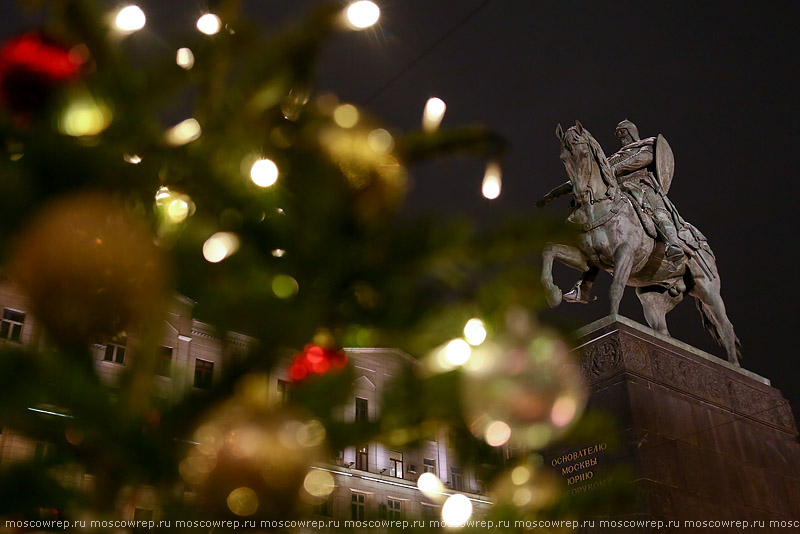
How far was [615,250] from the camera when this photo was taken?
1002 cm

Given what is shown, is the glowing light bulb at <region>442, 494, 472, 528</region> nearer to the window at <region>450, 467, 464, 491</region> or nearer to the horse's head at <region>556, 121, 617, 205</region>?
the horse's head at <region>556, 121, 617, 205</region>

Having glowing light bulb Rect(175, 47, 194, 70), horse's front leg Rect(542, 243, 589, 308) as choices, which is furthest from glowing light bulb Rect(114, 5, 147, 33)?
horse's front leg Rect(542, 243, 589, 308)

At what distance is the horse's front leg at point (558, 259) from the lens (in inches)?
373

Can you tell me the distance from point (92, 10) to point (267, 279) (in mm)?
821

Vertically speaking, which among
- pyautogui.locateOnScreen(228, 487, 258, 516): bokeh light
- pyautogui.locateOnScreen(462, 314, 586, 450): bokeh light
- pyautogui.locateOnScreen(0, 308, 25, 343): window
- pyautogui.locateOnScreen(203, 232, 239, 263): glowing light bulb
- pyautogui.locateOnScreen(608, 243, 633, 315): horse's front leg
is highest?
pyautogui.locateOnScreen(0, 308, 25, 343): window

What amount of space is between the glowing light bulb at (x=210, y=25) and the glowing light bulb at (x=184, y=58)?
0.09 meters

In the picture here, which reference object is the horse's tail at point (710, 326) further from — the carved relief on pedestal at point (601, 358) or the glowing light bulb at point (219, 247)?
the glowing light bulb at point (219, 247)

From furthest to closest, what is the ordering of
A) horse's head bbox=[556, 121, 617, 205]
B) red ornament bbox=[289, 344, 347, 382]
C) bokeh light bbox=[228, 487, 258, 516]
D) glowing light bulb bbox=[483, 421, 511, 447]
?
horse's head bbox=[556, 121, 617, 205]
glowing light bulb bbox=[483, 421, 511, 447]
red ornament bbox=[289, 344, 347, 382]
bokeh light bbox=[228, 487, 258, 516]

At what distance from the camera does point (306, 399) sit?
137cm

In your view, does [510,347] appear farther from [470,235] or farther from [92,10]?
[92,10]

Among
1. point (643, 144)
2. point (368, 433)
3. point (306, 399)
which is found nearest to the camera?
point (306, 399)

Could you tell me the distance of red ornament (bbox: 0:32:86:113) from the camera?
5.75 ft

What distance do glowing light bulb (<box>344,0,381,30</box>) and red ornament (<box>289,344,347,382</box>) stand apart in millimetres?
925

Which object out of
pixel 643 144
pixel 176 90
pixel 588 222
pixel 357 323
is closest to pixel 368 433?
pixel 357 323
